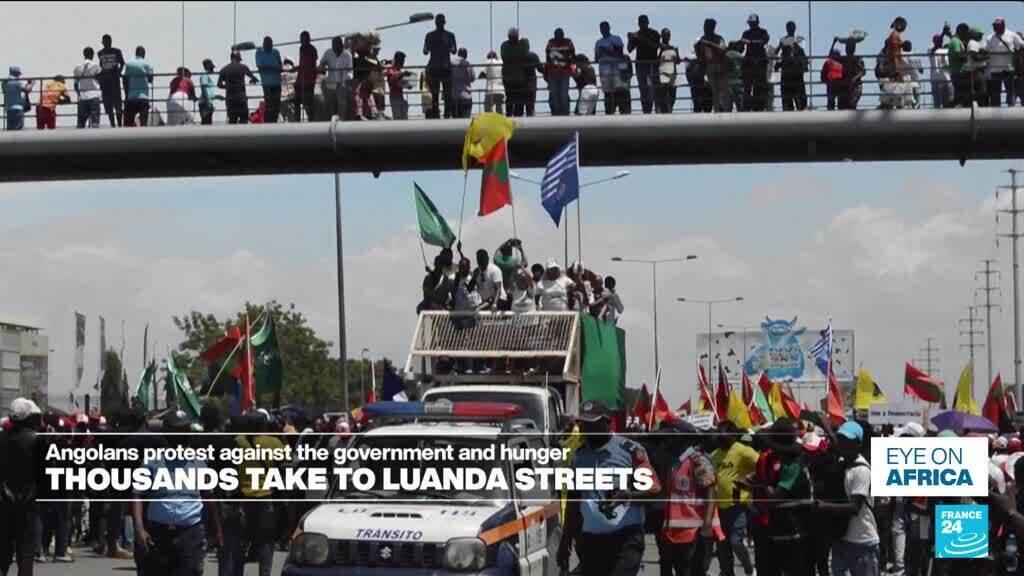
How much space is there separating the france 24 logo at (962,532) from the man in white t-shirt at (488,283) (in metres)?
10.8

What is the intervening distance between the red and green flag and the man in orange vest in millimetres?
11883

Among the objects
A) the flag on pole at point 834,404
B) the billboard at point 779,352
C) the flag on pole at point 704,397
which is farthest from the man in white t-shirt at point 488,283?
the billboard at point 779,352

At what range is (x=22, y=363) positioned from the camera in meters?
46.9

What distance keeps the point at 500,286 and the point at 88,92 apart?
1002cm

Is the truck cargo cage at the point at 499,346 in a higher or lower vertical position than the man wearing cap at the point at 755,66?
lower

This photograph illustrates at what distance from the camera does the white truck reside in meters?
23.2

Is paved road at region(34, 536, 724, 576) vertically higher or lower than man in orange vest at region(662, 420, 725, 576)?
lower

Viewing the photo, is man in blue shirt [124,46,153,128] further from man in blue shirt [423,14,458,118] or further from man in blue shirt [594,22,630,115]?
man in blue shirt [594,22,630,115]

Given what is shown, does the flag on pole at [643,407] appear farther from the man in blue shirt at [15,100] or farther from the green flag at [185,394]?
the man in blue shirt at [15,100]

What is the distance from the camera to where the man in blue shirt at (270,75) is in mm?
30625

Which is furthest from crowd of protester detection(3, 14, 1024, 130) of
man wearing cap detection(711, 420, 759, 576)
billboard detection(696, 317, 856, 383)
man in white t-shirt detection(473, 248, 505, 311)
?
billboard detection(696, 317, 856, 383)

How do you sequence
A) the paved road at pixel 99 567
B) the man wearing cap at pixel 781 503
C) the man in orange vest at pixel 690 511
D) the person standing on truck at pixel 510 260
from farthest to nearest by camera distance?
the person standing on truck at pixel 510 260, the paved road at pixel 99 567, the man in orange vest at pixel 690 511, the man wearing cap at pixel 781 503

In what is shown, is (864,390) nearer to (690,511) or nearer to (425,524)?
(690,511)

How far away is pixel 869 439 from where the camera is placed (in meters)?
15.9
